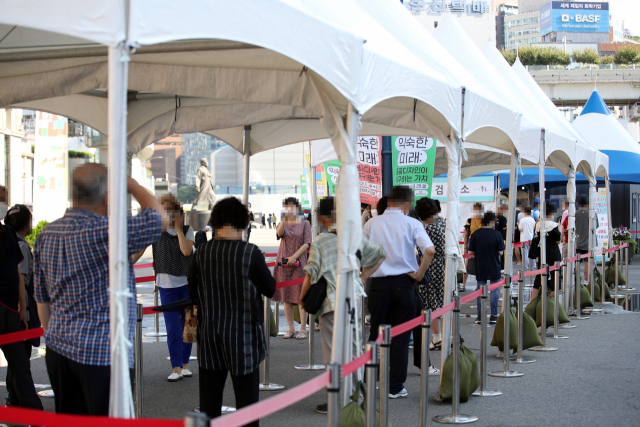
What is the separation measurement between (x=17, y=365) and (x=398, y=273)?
3.31 meters

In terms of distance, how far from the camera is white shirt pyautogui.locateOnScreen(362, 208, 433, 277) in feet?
19.7

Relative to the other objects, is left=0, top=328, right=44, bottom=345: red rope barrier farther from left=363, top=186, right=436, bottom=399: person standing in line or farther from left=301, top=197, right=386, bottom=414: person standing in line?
left=363, top=186, right=436, bottom=399: person standing in line

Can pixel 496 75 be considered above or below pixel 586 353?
above

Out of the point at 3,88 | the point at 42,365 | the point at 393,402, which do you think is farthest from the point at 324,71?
the point at 42,365

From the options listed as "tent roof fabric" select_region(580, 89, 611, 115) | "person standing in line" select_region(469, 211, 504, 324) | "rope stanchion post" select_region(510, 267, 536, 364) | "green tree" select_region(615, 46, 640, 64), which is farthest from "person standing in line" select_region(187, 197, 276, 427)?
"green tree" select_region(615, 46, 640, 64)

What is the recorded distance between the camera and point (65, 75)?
5.10 meters

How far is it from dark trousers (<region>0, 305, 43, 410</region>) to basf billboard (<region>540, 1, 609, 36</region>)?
146 meters

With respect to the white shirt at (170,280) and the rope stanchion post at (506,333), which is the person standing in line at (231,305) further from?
the rope stanchion post at (506,333)

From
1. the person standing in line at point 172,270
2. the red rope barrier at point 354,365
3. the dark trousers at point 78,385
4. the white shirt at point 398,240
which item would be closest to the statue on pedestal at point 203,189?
the person standing in line at point 172,270

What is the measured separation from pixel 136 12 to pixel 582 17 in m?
151

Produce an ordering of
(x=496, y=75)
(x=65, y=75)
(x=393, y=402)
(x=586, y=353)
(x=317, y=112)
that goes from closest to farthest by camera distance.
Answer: (x=317, y=112) < (x=65, y=75) < (x=393, y=402) < (x=586, y=353) < (x=496, y=75)

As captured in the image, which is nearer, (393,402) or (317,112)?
(317,112)

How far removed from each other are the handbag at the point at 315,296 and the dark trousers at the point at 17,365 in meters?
2.25

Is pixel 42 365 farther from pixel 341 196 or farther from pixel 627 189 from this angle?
pixel 627 189
